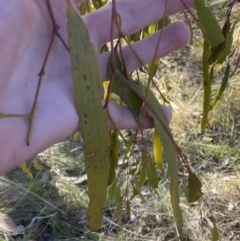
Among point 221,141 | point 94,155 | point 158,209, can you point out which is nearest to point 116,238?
point 158,209

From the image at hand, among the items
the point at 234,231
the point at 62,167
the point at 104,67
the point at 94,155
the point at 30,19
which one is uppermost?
the point at 30,19

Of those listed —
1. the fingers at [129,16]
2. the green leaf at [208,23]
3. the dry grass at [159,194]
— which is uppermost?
the fingers at [129,16]

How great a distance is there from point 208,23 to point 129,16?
0.24m

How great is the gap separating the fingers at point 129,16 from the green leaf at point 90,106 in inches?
11.6

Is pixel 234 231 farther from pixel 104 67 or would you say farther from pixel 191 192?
pixel 104 67

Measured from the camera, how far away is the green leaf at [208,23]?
2.78ft

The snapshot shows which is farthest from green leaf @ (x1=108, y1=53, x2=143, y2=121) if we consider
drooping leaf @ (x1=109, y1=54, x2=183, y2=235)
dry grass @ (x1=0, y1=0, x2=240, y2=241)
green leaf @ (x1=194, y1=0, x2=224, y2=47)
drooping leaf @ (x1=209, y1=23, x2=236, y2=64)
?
dry grass @ (x1=0, y1=0, x2=240, y2=241)

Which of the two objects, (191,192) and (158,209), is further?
(158,209)

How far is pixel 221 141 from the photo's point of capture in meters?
1.92

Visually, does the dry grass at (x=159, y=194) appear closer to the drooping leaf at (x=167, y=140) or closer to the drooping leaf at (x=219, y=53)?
the drooping leaf at (x=219, y=53)

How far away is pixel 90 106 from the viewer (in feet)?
2.44

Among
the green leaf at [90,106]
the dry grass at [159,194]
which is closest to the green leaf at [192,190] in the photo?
the green leaf at [90,106]

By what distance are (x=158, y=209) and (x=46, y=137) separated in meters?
0.87

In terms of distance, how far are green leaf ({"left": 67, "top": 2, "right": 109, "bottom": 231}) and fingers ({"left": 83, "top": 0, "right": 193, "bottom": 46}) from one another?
294 mm
